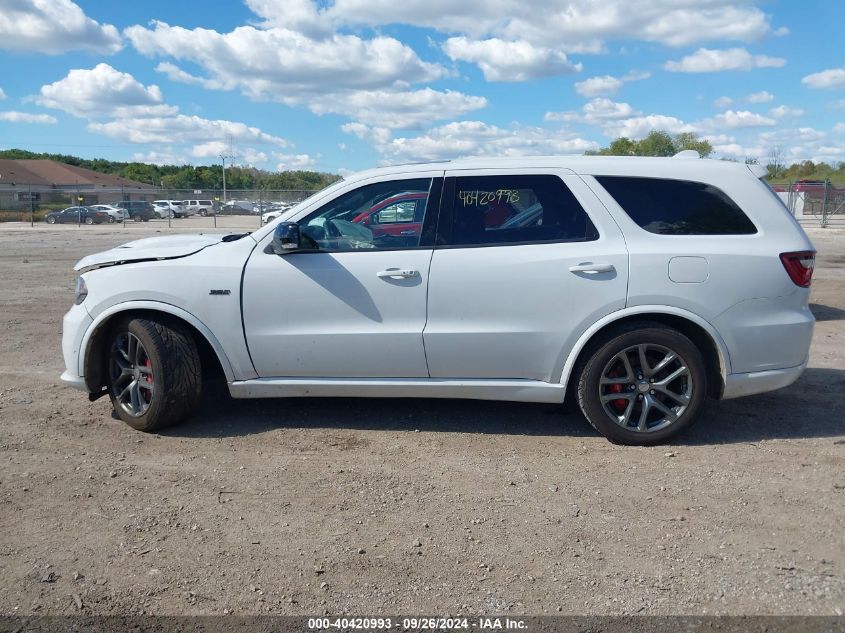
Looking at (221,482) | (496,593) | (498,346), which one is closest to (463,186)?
(498,346)

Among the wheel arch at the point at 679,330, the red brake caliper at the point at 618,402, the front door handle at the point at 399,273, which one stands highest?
the front door handle at the point at 399,273

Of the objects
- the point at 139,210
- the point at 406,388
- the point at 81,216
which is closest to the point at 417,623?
the point at 406,388

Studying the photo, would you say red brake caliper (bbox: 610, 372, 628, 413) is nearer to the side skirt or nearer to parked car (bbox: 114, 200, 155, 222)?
the side skirt

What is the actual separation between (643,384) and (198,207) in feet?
200

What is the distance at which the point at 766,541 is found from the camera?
3.61 m

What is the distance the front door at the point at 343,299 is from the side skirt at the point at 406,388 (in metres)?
0.06

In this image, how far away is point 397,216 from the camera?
508 cm

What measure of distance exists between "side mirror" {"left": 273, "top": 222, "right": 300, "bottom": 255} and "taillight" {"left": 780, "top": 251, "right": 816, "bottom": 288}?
310 centimetres

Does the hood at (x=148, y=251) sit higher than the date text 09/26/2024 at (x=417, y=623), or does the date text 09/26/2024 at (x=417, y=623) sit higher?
the hood at (x=148, y=251)

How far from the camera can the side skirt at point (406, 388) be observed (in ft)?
16.1

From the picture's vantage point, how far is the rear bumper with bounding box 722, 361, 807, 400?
482 cm

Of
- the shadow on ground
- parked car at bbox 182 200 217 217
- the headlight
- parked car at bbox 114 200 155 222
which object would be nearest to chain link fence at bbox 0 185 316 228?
parked car at bbox 182 200 217 217

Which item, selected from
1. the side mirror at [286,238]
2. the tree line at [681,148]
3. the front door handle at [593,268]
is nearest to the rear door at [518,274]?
the front door handle at [593,268]

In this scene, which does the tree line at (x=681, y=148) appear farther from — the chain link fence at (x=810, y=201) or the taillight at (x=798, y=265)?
the taillight at (x=798, y=265)
